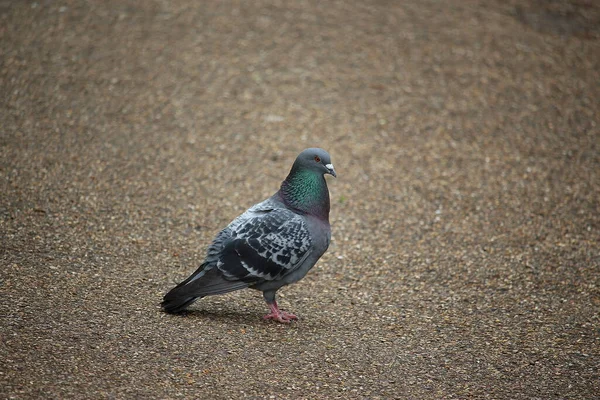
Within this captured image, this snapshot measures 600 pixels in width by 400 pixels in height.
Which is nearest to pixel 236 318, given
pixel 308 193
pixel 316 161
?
pixel 308 193

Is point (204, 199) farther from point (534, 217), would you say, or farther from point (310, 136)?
point (534, 217)

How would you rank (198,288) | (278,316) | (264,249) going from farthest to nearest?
(278,316) < (264,249) < (198,288)

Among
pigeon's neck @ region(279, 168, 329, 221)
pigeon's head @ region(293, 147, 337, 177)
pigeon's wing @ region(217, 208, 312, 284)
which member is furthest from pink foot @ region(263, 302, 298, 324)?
pigeon's head @ region(293, 147, 337, 177)

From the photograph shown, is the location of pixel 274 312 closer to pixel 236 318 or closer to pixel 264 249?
pixel 236 318

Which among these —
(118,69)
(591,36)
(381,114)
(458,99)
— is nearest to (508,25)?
(591,36)

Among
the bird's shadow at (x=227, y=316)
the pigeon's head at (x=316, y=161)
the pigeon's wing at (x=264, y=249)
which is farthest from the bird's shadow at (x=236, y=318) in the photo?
the pigeon's head at (x=316, y=161)

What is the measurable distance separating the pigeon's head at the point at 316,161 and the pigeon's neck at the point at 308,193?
38 millimetres

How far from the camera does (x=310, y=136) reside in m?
8.24

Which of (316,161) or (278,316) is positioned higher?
(316,161)

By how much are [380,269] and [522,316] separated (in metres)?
1.27

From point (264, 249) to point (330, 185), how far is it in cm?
275

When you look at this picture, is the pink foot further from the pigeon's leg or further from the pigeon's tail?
the pigeon's tail

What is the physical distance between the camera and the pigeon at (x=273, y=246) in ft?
16.0

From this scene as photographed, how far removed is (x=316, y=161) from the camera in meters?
5.21
